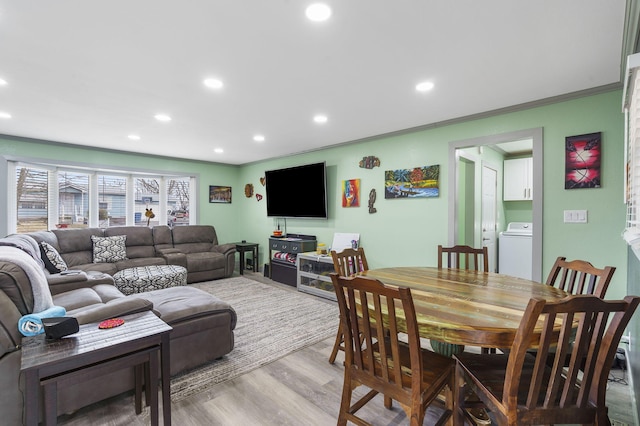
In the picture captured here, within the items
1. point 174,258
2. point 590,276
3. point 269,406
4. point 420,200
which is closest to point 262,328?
Result: point 269,406

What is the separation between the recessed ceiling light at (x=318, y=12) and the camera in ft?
5.13

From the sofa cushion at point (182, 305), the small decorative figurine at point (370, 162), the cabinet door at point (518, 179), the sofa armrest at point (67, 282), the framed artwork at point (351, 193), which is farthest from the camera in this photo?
the cabinet door at point (518, 179)

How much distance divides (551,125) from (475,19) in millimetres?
1823

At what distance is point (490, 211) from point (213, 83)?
179 inches

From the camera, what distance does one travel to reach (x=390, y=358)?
1624 mm

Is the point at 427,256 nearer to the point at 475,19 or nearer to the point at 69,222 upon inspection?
the point at 475,19

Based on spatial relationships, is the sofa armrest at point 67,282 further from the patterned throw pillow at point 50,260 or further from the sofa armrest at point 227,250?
the sofa armrest at point 227,250

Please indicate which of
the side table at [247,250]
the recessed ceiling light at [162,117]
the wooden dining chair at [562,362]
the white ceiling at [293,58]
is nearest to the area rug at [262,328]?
the side table at [247,250]

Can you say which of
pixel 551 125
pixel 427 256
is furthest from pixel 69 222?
pixel 551 125

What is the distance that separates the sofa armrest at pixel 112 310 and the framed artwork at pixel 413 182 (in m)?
3.16

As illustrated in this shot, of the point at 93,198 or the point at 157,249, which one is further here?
the point at 157,249

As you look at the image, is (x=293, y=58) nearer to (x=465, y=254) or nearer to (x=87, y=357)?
(x=87, y=357)

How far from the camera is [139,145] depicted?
4.91 metres

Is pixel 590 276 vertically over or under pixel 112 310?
over
